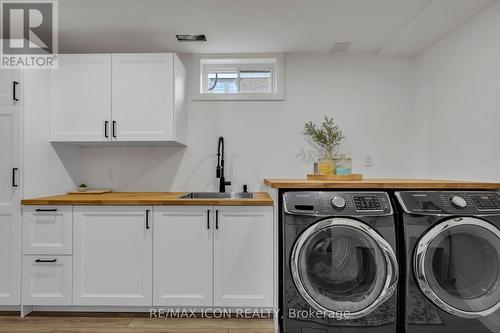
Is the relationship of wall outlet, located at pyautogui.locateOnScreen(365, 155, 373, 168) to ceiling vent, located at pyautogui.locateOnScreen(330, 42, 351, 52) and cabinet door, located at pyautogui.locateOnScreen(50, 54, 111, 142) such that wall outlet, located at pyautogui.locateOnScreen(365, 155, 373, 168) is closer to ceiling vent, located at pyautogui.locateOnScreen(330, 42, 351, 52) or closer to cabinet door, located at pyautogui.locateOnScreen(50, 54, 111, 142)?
ceiling vent, located at pyautogui.locateOnScreen(330, 42, 351, 52)

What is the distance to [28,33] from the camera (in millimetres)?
2627

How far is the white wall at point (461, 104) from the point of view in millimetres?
2193

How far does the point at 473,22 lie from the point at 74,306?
143 inches

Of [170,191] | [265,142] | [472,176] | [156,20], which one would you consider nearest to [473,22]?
[472,176]

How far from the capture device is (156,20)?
97.5 inches

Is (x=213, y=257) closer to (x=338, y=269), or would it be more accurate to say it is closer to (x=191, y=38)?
(x=338, y=269)

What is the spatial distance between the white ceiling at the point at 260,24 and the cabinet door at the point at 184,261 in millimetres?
1445

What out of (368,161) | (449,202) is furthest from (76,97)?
(449,202)

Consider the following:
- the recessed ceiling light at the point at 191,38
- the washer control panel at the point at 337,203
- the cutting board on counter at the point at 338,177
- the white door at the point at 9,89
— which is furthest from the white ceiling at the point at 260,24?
the washer control panel at the point at 337,203

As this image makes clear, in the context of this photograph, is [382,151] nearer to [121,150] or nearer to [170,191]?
[170,191]

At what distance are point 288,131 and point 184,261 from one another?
5.08ft

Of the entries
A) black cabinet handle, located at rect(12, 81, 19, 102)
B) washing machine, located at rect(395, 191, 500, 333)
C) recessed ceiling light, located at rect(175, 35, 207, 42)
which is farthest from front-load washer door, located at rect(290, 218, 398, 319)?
black cabinet handle, located at rect(12, 81, 19, 102)

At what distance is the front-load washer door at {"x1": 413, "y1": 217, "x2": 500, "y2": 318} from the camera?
77.6 inches

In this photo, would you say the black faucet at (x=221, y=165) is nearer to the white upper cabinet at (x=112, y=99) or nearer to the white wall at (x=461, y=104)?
the white upper cabinet at (x=112, y=99)
